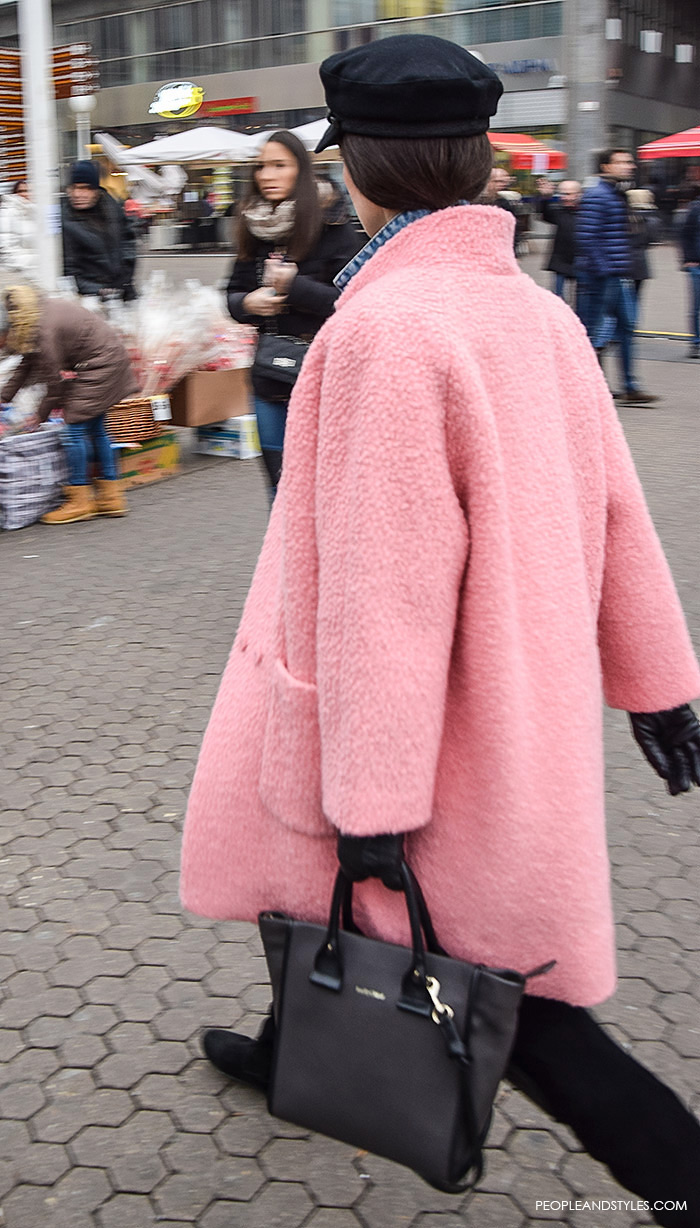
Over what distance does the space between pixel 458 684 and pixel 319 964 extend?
0.42 meters

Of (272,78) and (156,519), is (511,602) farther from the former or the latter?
(272,78)

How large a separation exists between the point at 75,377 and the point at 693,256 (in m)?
7.94

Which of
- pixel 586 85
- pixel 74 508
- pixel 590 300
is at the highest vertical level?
pixel 586 85

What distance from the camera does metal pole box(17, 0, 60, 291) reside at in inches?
338

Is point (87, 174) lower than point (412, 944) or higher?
higher

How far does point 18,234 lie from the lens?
947cm

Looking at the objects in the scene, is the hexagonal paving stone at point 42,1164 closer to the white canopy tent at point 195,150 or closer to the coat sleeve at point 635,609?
the coat sleeve at point 635,609

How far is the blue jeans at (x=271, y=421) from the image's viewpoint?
4.72m

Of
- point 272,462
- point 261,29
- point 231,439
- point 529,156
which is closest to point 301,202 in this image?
point 272,462

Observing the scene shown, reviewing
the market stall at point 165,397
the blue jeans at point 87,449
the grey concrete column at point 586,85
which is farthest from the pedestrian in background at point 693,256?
the blue jeans at point 87,449

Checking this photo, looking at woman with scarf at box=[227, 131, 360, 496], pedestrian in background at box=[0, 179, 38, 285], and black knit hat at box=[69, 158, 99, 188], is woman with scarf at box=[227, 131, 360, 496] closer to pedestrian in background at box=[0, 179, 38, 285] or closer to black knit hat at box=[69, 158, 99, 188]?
pedestrian in background at box=[0, 179, 38, 285]

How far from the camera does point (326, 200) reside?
581cm

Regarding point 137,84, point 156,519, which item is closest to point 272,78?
point 137,84

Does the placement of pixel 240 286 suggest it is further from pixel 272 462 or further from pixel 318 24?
pixel 318 24
